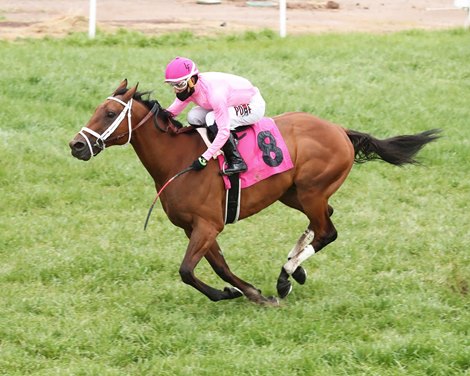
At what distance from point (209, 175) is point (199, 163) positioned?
0.18 m

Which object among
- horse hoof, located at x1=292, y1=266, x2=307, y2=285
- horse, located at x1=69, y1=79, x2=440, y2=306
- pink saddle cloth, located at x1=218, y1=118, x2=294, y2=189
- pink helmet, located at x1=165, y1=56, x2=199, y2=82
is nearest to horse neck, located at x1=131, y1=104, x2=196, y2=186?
horse, located at x1=69, y1=79, x2=440, y2=306

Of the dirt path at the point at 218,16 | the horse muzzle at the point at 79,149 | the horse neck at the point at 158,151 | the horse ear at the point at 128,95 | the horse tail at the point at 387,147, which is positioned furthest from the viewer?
the dirt path at the point at 218,16

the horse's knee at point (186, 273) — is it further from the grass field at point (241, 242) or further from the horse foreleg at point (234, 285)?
the horse foreleg at point (234, 285)

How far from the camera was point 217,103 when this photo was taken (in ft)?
25.0

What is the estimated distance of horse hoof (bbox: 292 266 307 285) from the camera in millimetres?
8164

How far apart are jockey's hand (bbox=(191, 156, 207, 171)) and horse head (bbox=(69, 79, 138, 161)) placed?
55 cm

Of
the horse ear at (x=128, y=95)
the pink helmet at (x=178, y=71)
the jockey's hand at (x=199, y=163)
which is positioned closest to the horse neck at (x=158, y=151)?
the jockey's hand at (x=199, y=163)

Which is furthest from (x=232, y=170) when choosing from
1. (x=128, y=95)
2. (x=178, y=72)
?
(x=128, y=95)

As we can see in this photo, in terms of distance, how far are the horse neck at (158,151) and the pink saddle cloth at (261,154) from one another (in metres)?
0.36

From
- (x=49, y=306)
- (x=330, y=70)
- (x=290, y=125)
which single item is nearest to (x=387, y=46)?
(x=330, y=70)

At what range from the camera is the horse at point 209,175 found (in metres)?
7.54

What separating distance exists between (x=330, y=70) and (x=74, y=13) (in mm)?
6664

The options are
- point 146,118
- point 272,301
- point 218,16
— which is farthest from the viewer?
point 218,16

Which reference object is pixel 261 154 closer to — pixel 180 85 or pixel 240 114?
pixel 240 114
